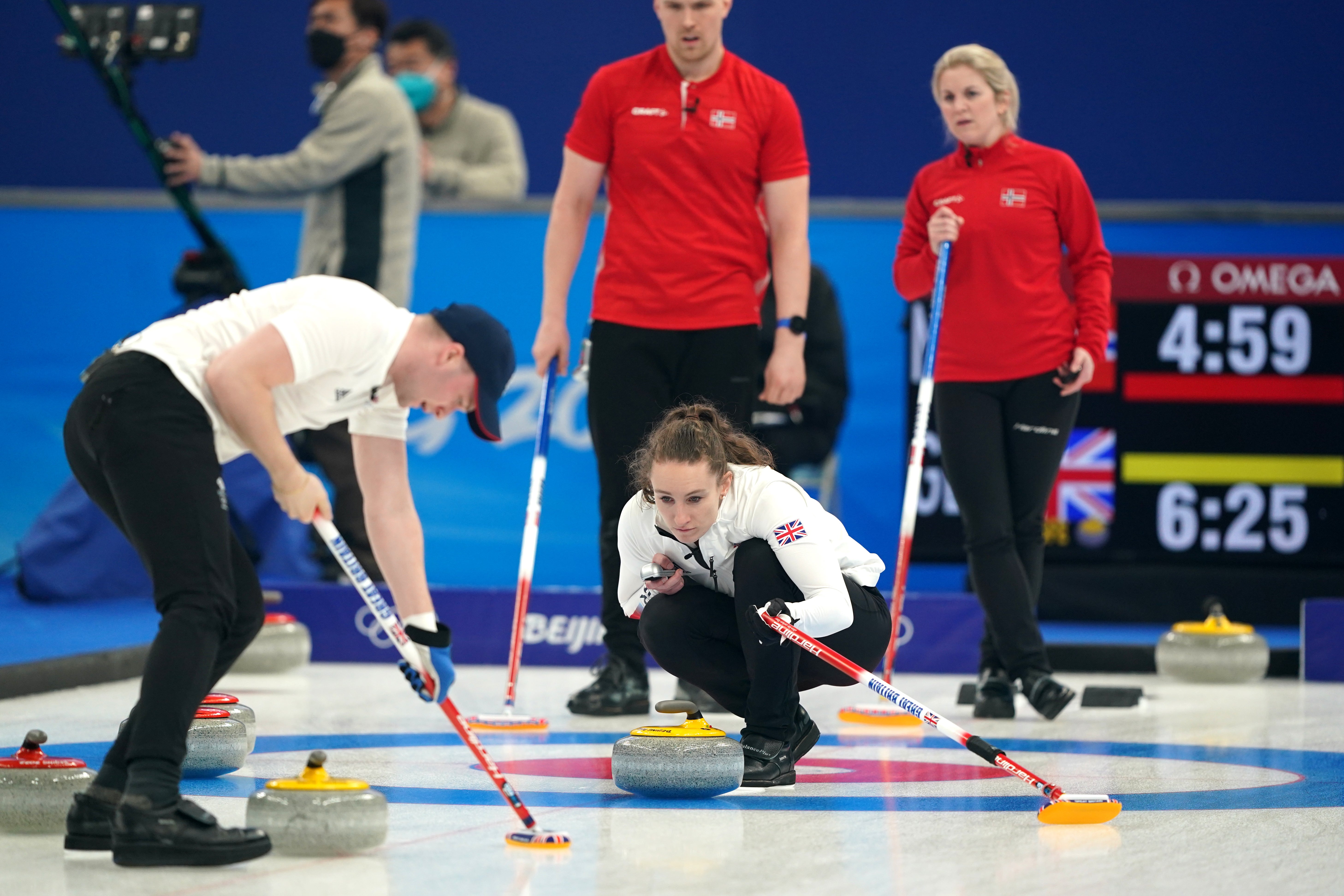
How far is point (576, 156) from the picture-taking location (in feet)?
15.6

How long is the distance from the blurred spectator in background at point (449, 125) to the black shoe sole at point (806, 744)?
457cm

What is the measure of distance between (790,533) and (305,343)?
3.76 feet

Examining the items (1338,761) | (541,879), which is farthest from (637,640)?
(541,879)

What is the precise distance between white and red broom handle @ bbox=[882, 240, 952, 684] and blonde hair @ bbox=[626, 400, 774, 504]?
3.58ft

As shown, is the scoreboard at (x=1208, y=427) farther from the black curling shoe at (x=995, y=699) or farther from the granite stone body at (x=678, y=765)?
the granite stone body at (x=678, y=765)

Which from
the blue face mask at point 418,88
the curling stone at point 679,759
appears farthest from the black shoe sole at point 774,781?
the blue face mask at point 418,88

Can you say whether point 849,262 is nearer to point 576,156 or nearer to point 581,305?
point 581,305

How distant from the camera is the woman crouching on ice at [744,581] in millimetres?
3514

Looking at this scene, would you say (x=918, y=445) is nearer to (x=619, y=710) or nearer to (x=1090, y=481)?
(x=619, y=710)

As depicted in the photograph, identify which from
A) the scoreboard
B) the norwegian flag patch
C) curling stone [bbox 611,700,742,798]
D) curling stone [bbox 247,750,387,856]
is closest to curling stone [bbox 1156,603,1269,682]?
the scoreboard

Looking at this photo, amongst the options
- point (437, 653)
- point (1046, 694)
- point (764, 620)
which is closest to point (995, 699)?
point (1046, 694)

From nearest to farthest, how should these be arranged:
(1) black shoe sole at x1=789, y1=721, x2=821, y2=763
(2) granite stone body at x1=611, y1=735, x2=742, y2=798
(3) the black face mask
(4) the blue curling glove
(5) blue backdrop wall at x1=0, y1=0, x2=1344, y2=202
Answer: (4) the blue curling glove, (2) granite stone body at x1=611, y1=735, x2=742, y2=798, (1) black shoe sole at x1=789, y1=721, x2=821, y2=763, (3) the black face mask, (5) blue backdrop wall at x1=0, y1=0, x2=1344, y2=202

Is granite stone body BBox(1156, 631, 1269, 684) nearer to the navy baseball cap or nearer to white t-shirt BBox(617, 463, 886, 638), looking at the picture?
white t-shirt BBox(617, 463, 886, 638)

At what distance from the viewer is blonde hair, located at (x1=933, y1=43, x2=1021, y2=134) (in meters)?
4.71
